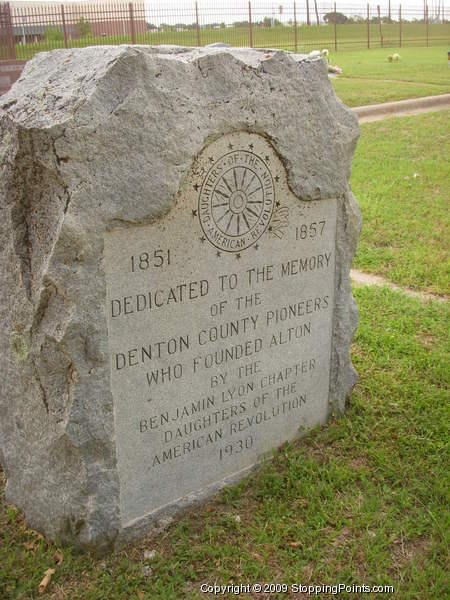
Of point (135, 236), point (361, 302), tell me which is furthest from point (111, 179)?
point (361, 302)

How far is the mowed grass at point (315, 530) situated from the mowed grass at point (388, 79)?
10.5m

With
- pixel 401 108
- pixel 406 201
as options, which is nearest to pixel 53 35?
pixel 401 108

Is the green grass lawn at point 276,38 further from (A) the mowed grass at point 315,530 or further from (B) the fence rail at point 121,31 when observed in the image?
(A) the mowed grass at point 315,530

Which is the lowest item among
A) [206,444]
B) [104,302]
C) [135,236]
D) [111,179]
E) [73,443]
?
[206,444]

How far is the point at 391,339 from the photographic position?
446 centimetres

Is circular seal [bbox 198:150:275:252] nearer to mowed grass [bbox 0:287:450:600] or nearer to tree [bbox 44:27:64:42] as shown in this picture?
mowed grass [bbox 0:287:450:600]

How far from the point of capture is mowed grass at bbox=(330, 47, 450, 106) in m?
13.7

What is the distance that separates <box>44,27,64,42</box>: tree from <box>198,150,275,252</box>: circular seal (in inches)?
873

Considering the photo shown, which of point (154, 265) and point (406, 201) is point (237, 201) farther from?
point (406, 201)

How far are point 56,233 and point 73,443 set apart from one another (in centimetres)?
80

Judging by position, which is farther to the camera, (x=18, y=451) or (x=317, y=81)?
(x=317, y=81)

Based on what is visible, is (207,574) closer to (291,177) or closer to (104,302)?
(104,302)

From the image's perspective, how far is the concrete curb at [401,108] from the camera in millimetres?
12484

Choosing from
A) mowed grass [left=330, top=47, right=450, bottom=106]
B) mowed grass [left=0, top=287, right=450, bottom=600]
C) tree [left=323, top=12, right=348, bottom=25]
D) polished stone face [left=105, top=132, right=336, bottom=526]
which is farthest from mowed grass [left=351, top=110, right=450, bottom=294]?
tree [left=323, top=12, right=348, bottom=25]
